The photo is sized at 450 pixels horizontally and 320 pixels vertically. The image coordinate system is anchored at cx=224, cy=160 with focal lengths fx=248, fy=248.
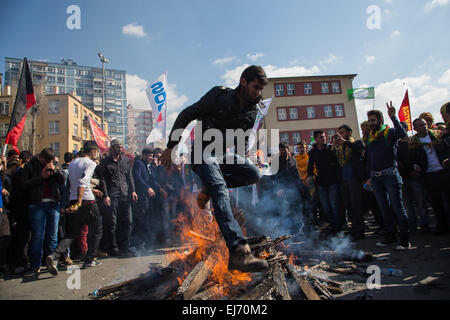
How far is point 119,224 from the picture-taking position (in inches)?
232

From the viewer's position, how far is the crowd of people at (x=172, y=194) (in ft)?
15.1

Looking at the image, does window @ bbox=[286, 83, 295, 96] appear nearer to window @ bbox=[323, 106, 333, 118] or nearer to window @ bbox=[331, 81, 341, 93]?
window @ bbox=[323, 106, 333, 118]

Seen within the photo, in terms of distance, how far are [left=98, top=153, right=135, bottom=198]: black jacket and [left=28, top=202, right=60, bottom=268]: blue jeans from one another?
1007 mm

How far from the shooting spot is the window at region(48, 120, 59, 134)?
43344 mm

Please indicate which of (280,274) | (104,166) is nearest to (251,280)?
(280,274)

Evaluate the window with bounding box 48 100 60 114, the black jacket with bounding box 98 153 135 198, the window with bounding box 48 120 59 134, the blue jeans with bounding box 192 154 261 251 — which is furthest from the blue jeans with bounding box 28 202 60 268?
the window with bounding box 48 100 60 114

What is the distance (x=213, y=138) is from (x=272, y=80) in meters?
37.6

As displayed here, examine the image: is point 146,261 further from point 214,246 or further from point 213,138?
point 213,138

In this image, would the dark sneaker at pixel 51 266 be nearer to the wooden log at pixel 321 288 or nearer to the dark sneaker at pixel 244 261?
the dark sneaker at pixel 244 261

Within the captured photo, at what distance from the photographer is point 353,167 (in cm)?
558

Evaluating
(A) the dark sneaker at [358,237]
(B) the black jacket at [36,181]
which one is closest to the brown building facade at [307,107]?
(A) the dark sneaker at [358,237]

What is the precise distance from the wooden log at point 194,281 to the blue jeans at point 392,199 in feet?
11.4

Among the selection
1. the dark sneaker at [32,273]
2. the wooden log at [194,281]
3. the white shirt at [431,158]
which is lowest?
the dark sneaker at [32,273]

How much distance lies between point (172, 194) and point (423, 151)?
20.7 feet
